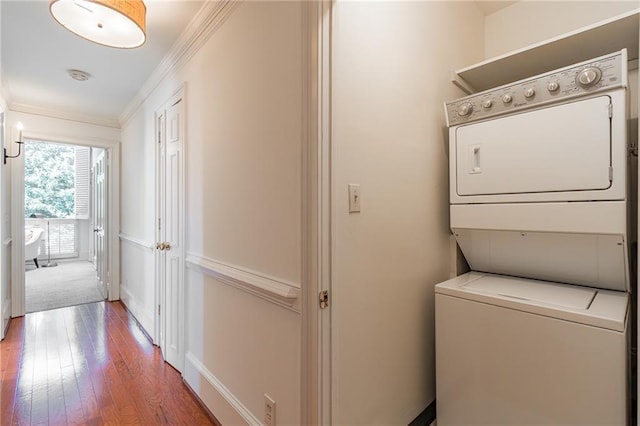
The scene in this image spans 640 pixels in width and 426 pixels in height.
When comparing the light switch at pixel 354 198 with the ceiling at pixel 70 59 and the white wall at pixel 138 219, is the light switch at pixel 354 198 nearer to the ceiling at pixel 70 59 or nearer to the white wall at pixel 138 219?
the ceiling at pixel 70 59

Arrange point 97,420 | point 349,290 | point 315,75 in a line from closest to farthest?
point 315,75, point 349,290, point 97,420

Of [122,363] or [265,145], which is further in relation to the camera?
[122,363]

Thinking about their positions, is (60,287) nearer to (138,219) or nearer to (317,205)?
(138,219)

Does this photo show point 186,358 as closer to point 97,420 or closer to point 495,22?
point 97,420

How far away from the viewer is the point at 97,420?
169 centimetres

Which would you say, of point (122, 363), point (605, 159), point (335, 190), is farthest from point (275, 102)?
point (122, 363)

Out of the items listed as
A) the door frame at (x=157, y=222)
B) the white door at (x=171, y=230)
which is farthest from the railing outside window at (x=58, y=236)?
the white door at (x=171, y=230)

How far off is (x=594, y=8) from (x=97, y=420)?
136 inches

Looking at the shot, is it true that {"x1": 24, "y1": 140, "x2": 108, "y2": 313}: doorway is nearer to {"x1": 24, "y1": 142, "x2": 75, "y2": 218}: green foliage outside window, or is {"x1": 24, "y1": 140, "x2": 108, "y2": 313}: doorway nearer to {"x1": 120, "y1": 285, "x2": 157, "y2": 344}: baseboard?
{"x1": 24, "y1": 142, "x2": 75, "y2": 218}: green foliage outside window

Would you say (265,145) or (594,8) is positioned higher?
(594,8)

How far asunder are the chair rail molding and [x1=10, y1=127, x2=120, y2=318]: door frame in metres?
2.59

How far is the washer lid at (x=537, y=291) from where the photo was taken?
1.19 m

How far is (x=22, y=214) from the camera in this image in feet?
10.5

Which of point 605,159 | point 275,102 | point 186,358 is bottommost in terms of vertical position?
point 186,358
